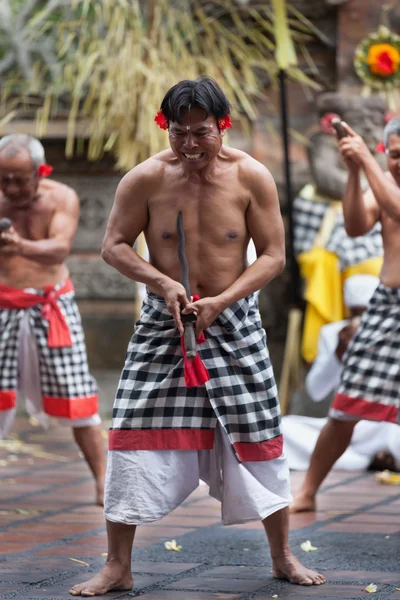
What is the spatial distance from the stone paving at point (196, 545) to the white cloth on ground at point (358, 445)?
22 centimetres

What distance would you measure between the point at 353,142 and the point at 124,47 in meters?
3.18

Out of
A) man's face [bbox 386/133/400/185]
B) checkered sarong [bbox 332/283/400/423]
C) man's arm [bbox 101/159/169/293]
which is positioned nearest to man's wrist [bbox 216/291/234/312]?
man's arm [bbox 101/159/169/293]

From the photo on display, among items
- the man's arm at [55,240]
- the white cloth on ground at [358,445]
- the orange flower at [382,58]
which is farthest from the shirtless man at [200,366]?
the orange flower at [382,58]

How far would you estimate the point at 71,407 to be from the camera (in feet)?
17.9

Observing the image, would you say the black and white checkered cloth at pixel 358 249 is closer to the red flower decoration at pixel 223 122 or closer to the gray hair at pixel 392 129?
the gray hair at pixel 392 129

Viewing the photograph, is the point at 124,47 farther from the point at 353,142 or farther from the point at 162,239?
the point at 162,239

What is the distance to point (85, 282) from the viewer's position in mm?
8523

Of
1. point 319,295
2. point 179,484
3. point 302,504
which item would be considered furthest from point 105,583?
point 319,295

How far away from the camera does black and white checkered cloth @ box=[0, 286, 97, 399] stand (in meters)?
5.48

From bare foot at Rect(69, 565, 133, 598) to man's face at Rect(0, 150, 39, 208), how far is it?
80.8 inches

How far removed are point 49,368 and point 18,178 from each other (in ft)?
2.78

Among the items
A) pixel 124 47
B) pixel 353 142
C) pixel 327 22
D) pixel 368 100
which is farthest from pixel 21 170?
Answer: pixel 327 22

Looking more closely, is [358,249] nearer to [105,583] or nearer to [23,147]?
[23,147]

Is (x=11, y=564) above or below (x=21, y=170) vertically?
below
